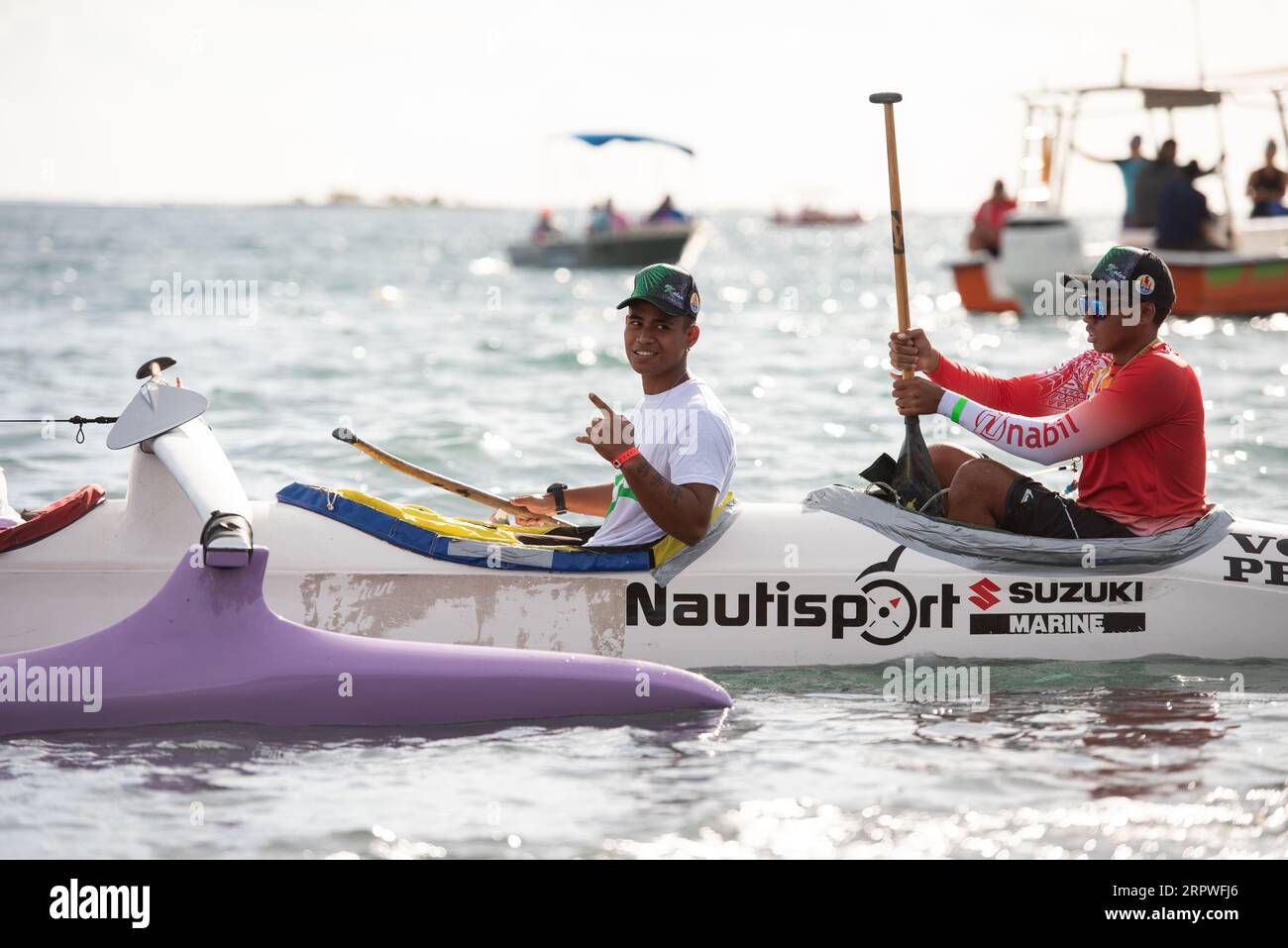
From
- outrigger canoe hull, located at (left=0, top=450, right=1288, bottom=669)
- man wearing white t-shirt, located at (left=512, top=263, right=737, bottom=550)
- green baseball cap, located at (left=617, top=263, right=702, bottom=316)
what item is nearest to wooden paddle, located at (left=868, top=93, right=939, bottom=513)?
outrigger canoe hull, located at (left=0, top=450, right=1288, bottom=669)

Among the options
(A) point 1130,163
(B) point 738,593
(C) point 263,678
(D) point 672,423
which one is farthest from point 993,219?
(C) point 263,678

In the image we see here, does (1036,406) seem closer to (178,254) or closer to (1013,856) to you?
(1013,856)

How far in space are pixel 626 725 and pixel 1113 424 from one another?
1.92m

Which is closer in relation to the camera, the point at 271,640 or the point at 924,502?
the point at 271,640

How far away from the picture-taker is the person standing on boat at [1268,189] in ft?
64.5

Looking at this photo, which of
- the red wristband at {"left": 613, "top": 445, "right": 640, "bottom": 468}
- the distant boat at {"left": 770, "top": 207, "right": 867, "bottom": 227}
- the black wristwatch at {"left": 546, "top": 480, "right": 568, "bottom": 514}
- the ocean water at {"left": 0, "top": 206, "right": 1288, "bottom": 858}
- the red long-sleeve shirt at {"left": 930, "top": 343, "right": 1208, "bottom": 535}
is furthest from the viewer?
the distant boat at {"left": 770, "top": 207, "right": 867, "bottom": 227}

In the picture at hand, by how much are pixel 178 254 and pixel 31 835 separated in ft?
187

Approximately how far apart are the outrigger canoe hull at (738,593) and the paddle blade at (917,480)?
0.17m

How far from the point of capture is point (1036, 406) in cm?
573

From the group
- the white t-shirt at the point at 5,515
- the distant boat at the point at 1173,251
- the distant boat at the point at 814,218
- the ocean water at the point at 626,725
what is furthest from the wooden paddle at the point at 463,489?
the distant boat at the point at 814,218

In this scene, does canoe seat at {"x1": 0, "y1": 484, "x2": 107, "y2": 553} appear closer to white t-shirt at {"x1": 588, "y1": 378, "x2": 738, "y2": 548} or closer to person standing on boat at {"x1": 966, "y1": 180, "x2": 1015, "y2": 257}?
white t-shirt at {"x1": 588, "y1": 378, "x2": 738, "y2": 548}

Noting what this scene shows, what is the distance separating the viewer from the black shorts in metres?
5.41
